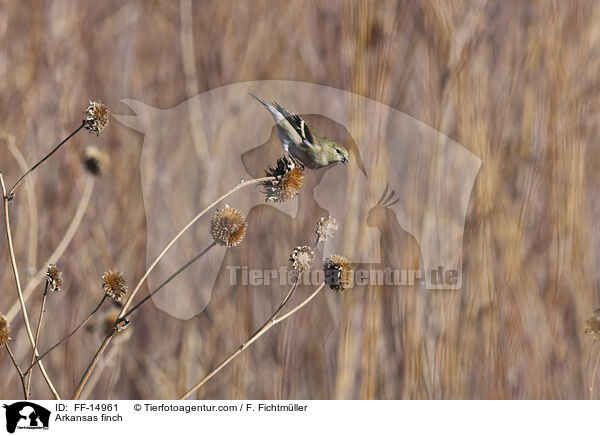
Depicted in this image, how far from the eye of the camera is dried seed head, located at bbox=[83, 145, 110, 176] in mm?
798

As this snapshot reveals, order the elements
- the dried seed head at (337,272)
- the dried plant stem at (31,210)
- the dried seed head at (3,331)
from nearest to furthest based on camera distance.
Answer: the dried seed head at (3,331) → the dried seed head at (337,272) → the dried plant stem at (31,210)

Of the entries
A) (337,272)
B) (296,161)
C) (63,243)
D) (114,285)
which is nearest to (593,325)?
(337,272)

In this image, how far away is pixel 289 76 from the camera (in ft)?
3.01

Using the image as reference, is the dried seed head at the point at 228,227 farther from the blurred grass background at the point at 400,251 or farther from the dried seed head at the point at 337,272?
the blurred grass background at the point at 400,251

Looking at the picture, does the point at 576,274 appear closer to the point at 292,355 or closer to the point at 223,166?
the point at 292,355

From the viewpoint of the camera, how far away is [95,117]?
2.18ft

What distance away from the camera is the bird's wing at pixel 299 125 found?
2.49 ft

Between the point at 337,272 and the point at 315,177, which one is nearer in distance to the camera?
the point at 337,272

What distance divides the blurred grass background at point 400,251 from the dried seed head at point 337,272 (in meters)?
0.16

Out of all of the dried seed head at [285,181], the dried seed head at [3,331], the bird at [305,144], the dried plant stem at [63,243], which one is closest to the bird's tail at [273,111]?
the bird at [305,144]

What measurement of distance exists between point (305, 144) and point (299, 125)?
0.17 ft
